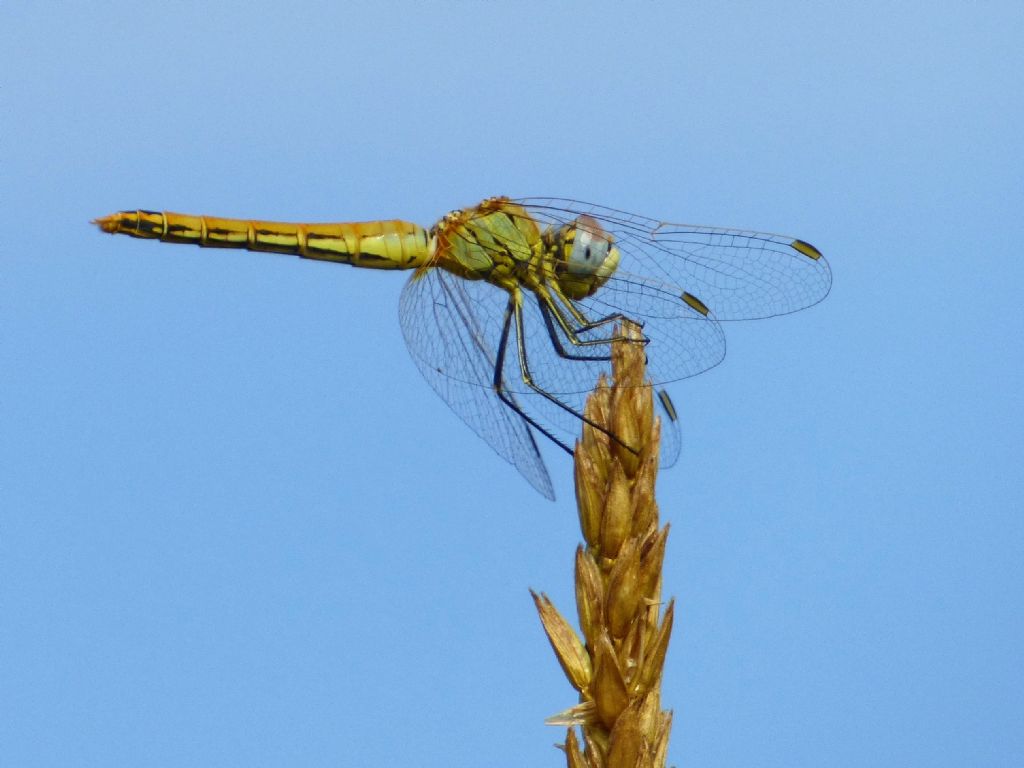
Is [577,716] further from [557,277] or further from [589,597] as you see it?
[557,277]

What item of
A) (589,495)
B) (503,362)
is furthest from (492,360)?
(589,495)

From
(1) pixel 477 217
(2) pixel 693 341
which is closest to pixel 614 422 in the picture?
(2) pixel 693 341

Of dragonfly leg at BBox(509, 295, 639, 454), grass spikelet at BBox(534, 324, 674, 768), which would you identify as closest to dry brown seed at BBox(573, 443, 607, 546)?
grass spikelet at BBox(534, 324, 674, 768)

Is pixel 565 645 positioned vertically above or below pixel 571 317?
below

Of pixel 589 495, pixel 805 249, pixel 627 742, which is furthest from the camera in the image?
pixel 805 249

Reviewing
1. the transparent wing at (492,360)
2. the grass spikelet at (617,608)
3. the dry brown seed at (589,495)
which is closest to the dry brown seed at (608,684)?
the grass spikelet at (617,608)

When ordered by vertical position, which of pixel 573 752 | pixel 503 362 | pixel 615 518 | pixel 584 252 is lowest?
→ pixel 573 752
